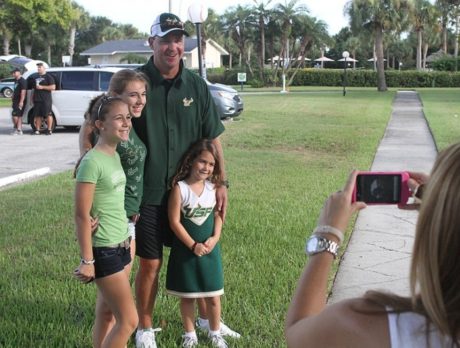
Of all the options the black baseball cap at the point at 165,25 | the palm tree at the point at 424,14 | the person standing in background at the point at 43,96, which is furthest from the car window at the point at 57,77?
the palm tree at the point at 424,14

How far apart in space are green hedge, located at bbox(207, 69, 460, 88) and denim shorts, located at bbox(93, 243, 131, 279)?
54.7 meters

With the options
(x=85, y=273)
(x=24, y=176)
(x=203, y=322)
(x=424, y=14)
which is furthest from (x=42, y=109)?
(x=424, y=14)

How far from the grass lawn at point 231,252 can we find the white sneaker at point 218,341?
0.07 metres

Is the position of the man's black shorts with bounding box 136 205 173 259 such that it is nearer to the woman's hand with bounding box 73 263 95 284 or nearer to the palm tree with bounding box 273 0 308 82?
the woman's hand with bounding box 73 263 95 284

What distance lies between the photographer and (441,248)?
134cm

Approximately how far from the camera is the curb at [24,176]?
9.63 m

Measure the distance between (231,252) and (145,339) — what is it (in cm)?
187

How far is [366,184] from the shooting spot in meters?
1.78

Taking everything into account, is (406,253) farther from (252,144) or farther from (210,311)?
(252,144)

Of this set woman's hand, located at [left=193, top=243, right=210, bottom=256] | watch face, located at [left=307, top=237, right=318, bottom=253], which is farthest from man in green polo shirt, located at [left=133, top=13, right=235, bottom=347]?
watch face, located at [left=307, top=237, right=318, bottom=253]

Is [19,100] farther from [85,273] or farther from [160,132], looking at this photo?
[85,273]

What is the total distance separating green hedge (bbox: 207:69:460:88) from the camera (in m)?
56.6

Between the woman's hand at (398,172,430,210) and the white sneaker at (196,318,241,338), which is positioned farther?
the white sneaker at (196,318,241,338)

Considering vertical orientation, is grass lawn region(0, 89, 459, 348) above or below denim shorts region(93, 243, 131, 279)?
below
